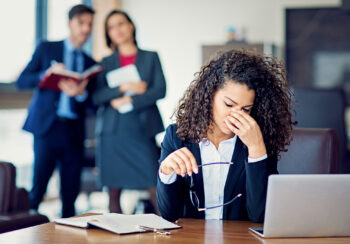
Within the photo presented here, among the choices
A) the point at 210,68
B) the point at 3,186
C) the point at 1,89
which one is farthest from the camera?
the point at 1,89

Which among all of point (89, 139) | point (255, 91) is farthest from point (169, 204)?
point (89, 139)

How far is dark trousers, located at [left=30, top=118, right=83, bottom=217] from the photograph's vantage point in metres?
3.15

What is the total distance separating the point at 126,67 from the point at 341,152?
1431 millimetres

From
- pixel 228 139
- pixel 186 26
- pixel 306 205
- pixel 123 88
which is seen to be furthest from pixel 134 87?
pixel 186 26

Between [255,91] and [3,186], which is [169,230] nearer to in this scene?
[255,91]

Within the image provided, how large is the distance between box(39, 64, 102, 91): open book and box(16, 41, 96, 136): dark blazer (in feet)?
0.26

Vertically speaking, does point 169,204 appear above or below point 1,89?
below

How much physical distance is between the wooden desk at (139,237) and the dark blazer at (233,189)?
23cm

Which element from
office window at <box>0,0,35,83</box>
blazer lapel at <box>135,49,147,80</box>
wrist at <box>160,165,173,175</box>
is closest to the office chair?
wrist at <box>160,165,173,175</box>

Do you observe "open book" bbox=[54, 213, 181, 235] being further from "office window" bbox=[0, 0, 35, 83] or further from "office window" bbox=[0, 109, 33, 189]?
"office window" bbox=[0, 0, 35, 83]

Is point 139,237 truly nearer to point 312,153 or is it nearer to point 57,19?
point 312,153

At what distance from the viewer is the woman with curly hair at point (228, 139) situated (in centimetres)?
161

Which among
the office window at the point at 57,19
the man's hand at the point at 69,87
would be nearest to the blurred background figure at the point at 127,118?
the man's hand at the point at 69,87

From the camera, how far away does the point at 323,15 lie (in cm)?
587
